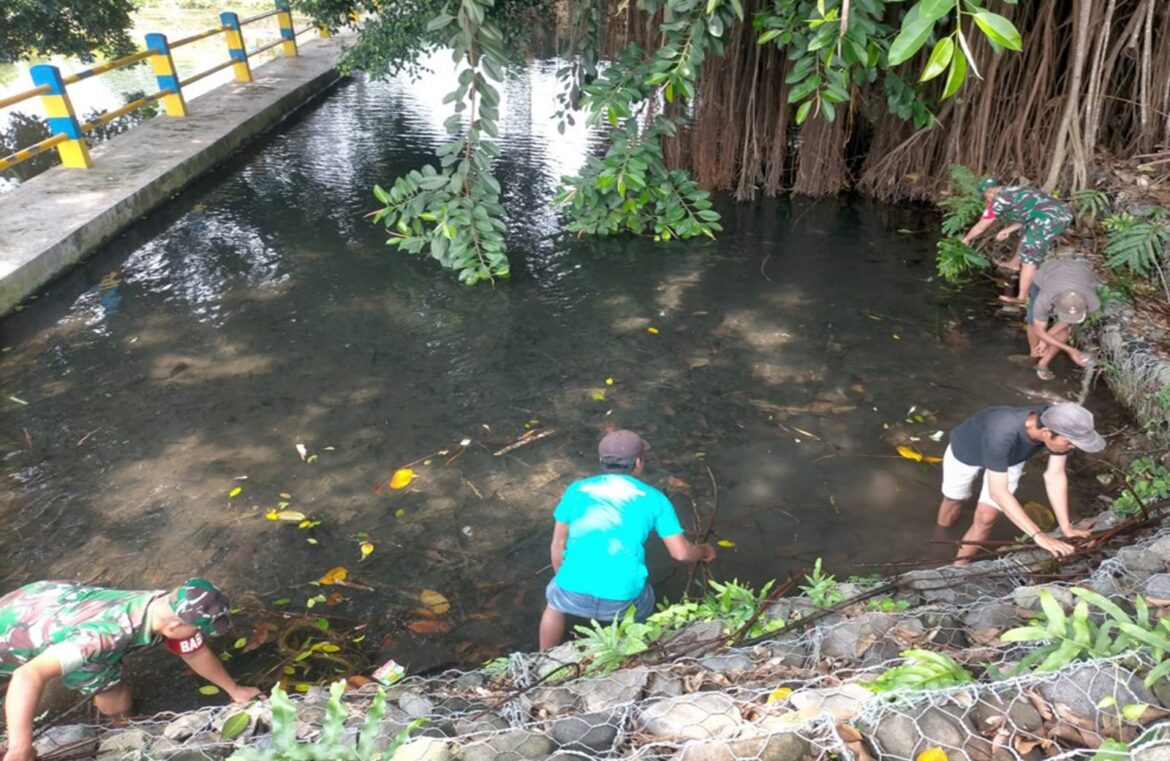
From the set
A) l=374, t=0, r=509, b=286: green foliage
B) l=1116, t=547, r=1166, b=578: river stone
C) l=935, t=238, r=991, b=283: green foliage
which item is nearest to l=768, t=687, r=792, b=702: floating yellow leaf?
l=1116, t=547, r=1166, b=578: river stone

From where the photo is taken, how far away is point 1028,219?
548 centimetres

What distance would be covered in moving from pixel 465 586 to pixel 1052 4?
6.60 meters

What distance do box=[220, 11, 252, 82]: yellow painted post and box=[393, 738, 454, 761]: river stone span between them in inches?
446

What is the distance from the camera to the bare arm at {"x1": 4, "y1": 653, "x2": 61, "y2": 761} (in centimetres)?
219

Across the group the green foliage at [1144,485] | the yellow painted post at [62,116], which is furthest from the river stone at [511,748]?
Result: the yellow painted post at [62,116]

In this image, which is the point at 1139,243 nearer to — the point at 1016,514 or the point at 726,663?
the point at 1016,514

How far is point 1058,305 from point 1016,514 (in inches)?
85.1

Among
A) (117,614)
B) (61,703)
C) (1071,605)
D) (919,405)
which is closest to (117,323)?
(61,703)

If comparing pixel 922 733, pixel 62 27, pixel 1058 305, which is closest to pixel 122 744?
pixel 922 733

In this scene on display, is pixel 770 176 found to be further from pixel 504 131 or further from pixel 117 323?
pixel 117 323

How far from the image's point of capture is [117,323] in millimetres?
5602

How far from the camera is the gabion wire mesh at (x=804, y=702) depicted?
1.90 m

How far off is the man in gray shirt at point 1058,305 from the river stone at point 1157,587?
2.54 metres

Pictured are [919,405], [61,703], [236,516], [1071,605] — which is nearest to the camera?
[1071,605]
